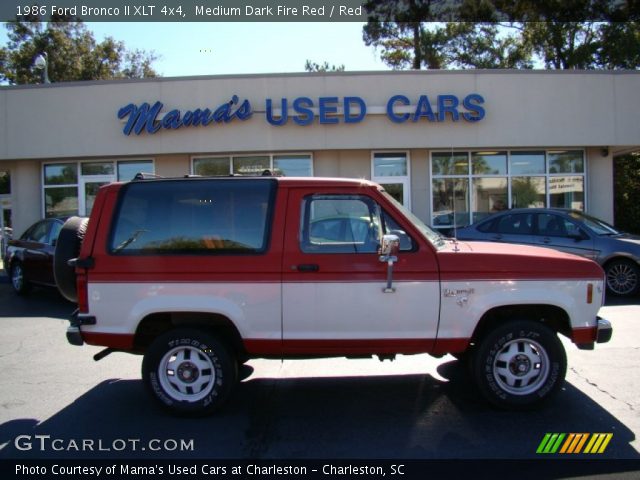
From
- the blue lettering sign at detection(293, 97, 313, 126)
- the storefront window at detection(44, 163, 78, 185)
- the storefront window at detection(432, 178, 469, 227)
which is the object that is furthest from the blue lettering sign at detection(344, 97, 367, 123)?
the storefront window at detection(44, 163, 78, 185)

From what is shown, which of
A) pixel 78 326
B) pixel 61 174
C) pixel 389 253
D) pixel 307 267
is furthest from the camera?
pixel 61 174

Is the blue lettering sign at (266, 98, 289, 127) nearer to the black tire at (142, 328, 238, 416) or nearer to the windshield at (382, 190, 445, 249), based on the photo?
the windshield at (382, 190, 445, 249)

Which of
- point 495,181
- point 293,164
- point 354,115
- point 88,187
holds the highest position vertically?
point 354,115

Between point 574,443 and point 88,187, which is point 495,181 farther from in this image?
point 574,443

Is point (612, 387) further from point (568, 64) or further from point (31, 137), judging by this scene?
point (568, 64)

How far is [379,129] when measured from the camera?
577 inches

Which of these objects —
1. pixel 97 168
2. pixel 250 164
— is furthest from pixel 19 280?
pixel 250 164

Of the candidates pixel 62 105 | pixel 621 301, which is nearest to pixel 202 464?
pixel 621 301

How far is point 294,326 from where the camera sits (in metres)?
4.48

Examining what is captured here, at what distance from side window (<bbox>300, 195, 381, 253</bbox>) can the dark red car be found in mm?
7146

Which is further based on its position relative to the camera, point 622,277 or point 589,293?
point 622,277

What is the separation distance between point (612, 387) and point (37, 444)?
5.08 metres

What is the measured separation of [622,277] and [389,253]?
779cm

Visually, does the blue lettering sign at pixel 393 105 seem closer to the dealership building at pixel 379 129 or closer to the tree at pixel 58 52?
the dealership building at pixel 379 129
